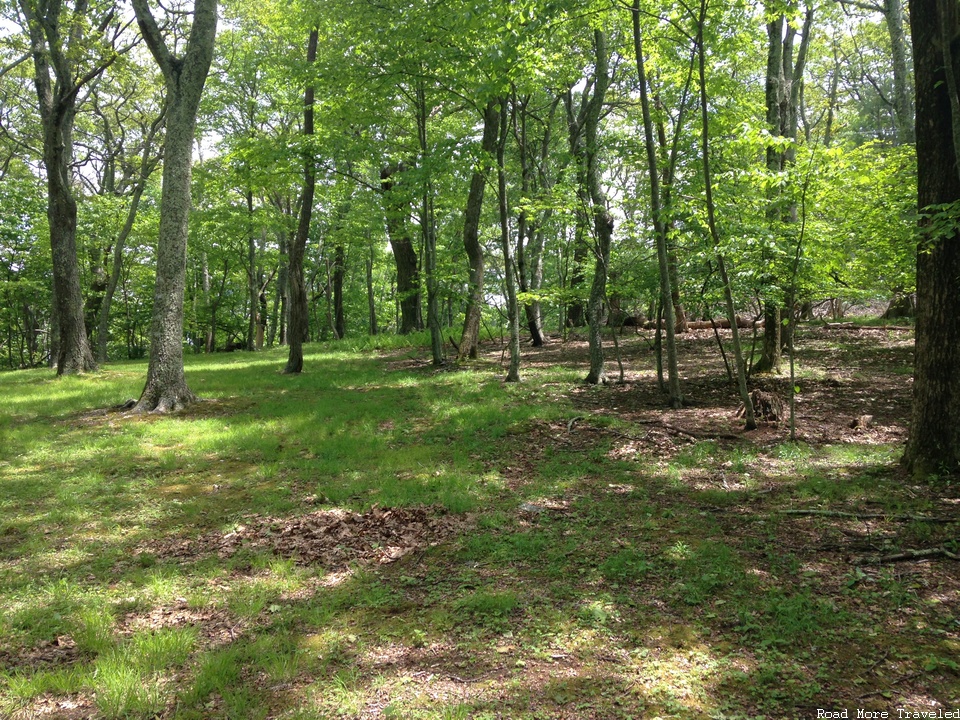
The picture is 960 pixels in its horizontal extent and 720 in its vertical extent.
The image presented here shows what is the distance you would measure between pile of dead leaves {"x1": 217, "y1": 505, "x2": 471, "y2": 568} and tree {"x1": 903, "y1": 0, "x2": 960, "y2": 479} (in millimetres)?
4199

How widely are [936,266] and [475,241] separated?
9.40 m

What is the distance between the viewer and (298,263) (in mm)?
12547

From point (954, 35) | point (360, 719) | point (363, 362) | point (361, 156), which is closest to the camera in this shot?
point (360, 719)

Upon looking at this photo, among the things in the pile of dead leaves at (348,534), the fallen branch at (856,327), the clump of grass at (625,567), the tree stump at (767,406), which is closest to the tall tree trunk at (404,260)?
the tree stump at (767,406)

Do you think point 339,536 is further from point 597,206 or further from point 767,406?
point 597,206

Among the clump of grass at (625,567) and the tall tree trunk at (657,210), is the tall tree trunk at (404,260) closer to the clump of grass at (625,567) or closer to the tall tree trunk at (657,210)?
the tall tree trunk at (657,210)

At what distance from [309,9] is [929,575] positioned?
13.3 metres

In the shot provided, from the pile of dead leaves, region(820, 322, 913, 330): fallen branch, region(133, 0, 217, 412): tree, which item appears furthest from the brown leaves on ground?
region(820, 322, 913, 330): fallen branch

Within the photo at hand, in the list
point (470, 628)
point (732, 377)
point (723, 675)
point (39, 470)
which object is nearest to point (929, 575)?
point (723, 675)

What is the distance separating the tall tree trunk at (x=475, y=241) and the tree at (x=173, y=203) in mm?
5273

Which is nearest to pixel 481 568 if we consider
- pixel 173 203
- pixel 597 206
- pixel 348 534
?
pixel 348 534

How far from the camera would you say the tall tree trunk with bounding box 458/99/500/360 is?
11.7 m

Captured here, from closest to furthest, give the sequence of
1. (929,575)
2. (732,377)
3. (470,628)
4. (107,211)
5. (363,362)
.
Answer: (470,628) → (929,575) → (732,377) → (363,362) → (107,211)

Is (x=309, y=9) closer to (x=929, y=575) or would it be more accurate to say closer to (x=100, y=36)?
(x=100, y=36)
